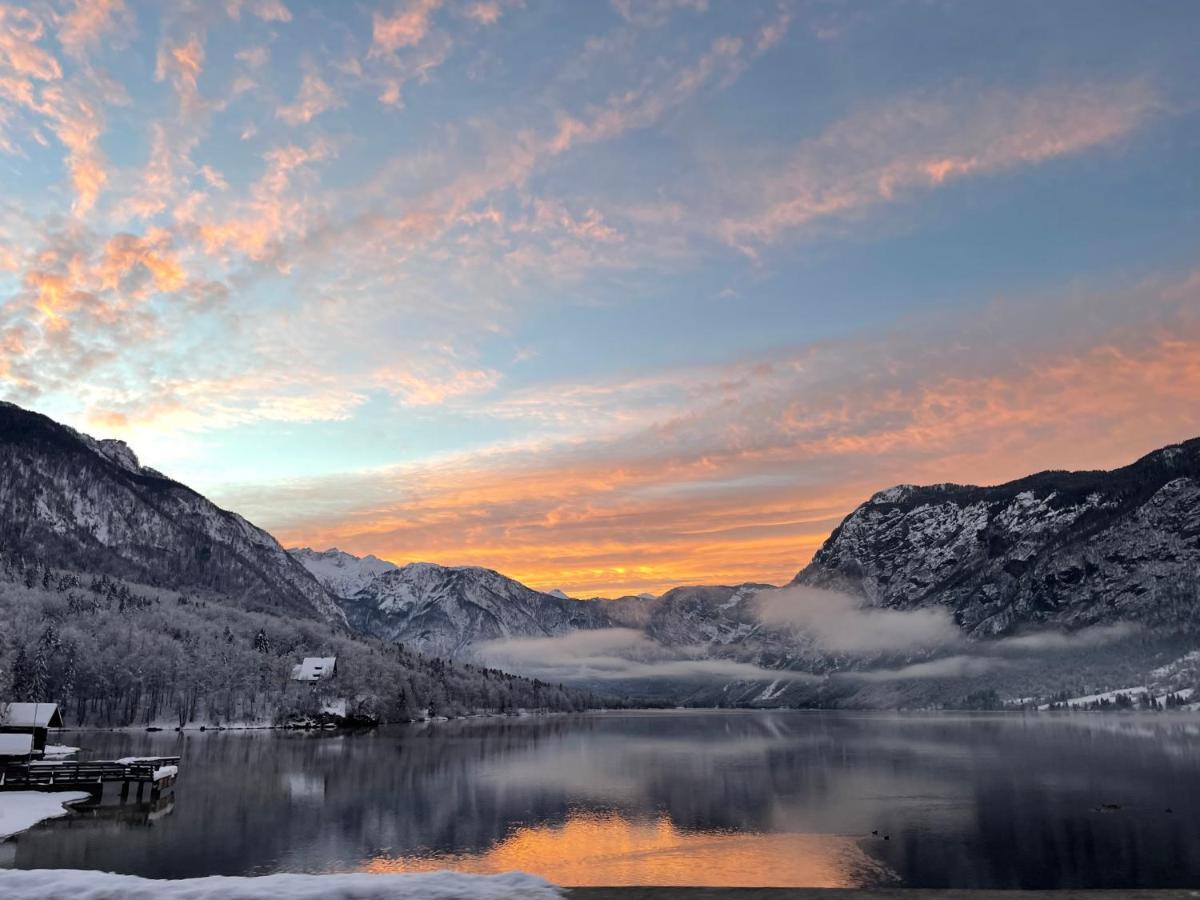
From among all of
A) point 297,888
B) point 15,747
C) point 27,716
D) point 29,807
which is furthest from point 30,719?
point 297,888

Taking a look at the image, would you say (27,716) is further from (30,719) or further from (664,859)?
(664,859)

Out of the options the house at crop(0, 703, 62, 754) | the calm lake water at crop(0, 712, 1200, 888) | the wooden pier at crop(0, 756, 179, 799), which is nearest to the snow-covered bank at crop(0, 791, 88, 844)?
the wooden pier at crop(0, 756, 179, 799)

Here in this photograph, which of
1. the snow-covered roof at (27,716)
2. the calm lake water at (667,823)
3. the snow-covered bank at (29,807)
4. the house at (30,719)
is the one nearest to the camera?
the calm lake water at (667,823)

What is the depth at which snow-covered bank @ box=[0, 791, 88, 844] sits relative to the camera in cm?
5711

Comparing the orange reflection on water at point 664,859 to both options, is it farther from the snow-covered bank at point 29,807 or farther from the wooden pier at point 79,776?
the wooden pier at point 79,776

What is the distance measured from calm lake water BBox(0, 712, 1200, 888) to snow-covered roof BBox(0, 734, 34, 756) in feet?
31.2

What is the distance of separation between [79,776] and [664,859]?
58121 mm

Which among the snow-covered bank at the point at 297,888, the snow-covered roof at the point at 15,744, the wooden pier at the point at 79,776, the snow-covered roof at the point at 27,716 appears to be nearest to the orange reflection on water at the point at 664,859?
the snow-covered bank at the point at 297,888

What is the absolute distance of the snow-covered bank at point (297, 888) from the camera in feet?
62.2

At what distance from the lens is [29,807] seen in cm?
6581

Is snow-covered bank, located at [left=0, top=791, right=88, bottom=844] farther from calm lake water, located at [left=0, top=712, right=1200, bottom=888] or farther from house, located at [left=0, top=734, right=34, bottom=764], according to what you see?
house, located at [left=0, top=734, right=34, bottom=764]

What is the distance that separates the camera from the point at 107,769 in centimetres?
7888

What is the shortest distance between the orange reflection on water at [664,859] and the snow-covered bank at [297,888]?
2820cm

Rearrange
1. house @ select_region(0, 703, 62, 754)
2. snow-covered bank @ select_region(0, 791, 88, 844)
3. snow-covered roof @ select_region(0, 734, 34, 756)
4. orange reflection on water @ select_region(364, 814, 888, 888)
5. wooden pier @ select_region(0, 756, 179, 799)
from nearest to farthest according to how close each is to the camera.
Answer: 1. orange reflection on water @ select_region(364, 814, 888, 888)
2. snow-covered bank @ select_region(0, 791, 88, 844)
3. wooden pier @ select_region(0, 756, 179, 799)
4. snow-covered roof @ select_region(0, 734, 34, 756)
5. house @ select_region(0, 703, 62, 754)
